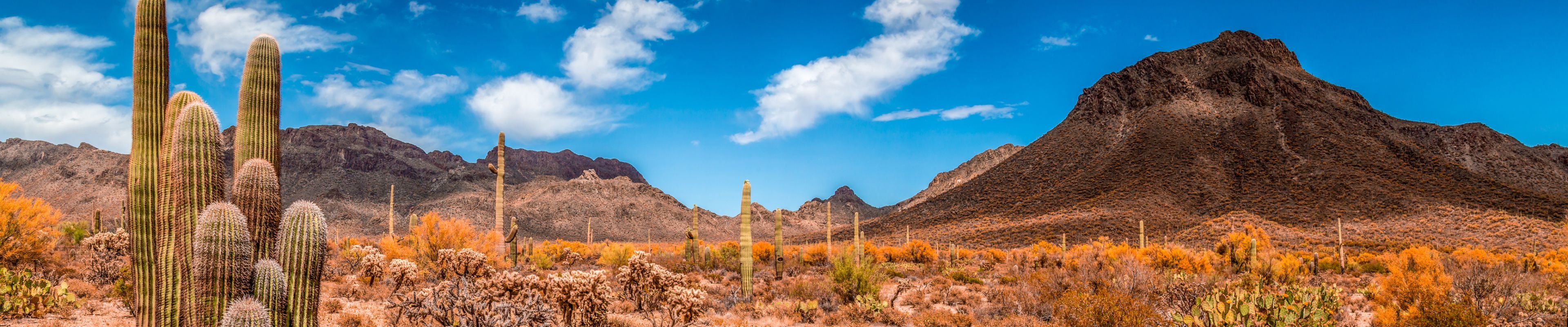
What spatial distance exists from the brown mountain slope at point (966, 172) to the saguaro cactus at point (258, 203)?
7091 centimetres

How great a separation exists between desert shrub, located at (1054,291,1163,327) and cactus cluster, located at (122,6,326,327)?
736 cm

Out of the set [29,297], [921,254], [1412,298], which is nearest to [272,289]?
[29,297]

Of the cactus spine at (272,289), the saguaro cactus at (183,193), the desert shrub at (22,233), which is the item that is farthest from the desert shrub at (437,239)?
the cactus spine at (272,289)

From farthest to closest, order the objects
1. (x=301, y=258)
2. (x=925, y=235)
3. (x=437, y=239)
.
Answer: (x=925, y=235)
(x=437, y=239)
(x=301, y=258)

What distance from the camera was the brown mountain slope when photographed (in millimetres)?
74956

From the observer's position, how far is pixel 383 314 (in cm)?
947

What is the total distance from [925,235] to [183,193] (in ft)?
133

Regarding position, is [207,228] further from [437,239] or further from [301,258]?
[437,239]

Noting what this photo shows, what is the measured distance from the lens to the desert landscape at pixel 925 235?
5637 millimetres

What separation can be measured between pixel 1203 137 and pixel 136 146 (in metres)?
54.2

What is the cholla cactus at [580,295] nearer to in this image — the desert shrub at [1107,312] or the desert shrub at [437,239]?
the desert shrub at [1107,312]

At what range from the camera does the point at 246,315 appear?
4801 mm

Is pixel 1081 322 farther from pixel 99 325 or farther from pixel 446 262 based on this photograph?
pixel 99 325

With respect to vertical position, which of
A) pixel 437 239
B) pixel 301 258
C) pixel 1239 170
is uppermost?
pixel 1239 170
